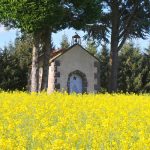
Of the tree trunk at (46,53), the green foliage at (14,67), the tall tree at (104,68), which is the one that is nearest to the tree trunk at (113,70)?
the tall tree at (104,68)

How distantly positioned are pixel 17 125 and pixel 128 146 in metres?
3.29

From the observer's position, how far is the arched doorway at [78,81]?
43156mm

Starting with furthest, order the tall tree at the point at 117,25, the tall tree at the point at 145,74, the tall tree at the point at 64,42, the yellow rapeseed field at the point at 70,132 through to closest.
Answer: the tall tree at the point at 64,42 → the tall tree at the point at 145,74 → the tall tree at the point at 117,25 → the yellow rapeseed field at the point at 70,132

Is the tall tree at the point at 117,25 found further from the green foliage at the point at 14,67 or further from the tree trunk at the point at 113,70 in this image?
the green foliage at the point at 14,67

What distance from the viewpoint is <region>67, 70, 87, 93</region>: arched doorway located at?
142ft

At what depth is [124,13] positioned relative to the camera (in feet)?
132

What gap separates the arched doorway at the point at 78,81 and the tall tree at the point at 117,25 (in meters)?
3.98

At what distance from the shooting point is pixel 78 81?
43.3 metres

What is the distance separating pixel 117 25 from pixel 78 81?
5852mm

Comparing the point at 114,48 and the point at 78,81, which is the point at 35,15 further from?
the point at 78,81

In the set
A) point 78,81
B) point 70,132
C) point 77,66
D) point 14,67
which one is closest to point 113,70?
point 77,66

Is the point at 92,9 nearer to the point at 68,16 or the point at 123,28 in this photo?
the point at 68,16

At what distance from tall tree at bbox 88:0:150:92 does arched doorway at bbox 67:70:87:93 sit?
3.98 meters

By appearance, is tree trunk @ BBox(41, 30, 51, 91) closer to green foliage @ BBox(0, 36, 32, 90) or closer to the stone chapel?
the stone chapel
